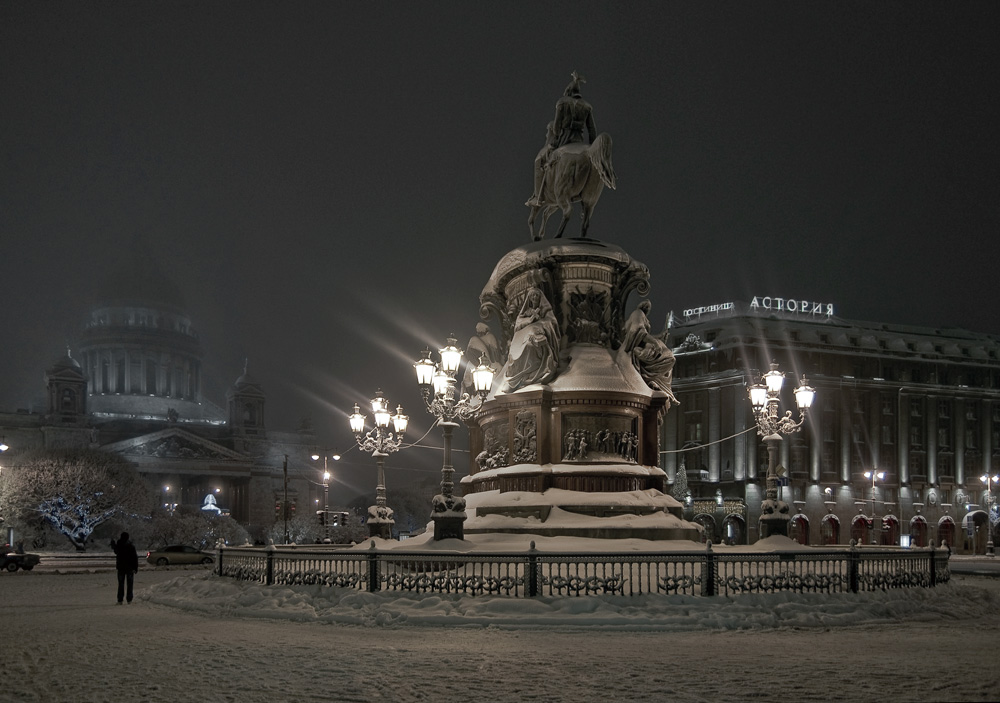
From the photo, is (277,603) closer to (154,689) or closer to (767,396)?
(154,689)

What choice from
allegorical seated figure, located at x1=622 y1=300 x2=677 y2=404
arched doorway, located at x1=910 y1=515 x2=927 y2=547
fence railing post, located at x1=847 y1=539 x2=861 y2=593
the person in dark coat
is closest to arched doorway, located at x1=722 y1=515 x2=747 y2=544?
arched doorway, located at x1=910 y1=515 x2=927 y2=547

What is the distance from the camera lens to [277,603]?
17844 millimetres

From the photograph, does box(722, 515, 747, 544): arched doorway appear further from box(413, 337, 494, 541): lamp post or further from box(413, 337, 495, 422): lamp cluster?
box(413, 337, 495, 422): lamp cluster

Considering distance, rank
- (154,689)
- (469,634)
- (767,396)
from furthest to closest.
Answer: (767,396), (469,634), (154,689)

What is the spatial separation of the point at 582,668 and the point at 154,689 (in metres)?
4.75

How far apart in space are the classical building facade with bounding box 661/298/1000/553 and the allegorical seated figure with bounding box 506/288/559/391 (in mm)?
59310

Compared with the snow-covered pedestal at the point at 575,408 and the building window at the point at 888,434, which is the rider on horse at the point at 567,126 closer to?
the snow-covered pedestal at the point at 575,408

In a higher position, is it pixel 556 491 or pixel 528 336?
pixel 528 336

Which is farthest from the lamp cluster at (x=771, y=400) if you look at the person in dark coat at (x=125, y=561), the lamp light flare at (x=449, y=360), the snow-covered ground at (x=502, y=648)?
the person in dark coat at (x=125, y=561)

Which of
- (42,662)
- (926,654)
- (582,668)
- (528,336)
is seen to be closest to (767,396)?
(528,336)

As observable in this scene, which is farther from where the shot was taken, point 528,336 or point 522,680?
point 528,336

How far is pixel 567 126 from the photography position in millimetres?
28031

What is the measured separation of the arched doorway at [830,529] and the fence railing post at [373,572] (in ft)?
235

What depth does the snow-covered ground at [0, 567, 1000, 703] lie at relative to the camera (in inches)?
412
